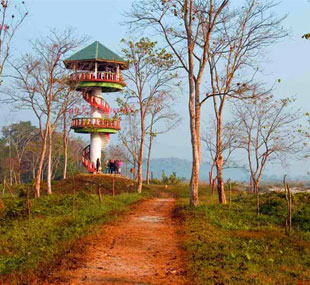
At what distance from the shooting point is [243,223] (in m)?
13.0

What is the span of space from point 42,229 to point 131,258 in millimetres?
4403

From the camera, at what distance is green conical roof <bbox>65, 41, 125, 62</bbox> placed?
106 feet

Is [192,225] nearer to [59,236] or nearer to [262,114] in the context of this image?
[59,236]

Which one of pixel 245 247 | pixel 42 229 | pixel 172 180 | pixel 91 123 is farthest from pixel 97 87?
pixel 245 247

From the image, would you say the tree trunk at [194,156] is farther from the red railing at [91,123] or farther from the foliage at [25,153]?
the foliage at [25,153]

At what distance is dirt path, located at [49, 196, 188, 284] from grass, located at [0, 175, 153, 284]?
649mm

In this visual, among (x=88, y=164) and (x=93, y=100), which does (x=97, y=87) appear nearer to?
(x=93, y=100)

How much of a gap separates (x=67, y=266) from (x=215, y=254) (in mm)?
2955

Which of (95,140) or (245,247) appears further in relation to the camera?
(95,140)

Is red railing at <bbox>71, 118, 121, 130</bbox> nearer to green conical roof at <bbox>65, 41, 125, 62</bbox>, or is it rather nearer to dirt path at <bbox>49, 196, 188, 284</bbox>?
green conical roof at <bbox>65, 41, 125, 62</bbox>

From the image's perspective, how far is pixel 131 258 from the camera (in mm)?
8164

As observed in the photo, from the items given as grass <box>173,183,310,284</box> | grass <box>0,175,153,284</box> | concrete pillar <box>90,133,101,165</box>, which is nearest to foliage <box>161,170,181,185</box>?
concrete pillar <box>90,133,101,165</box>

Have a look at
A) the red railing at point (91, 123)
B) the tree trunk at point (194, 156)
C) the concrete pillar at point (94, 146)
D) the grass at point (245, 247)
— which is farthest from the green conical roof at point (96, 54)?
the grass at point (245, 247)

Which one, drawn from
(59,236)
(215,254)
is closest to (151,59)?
(59,236)
